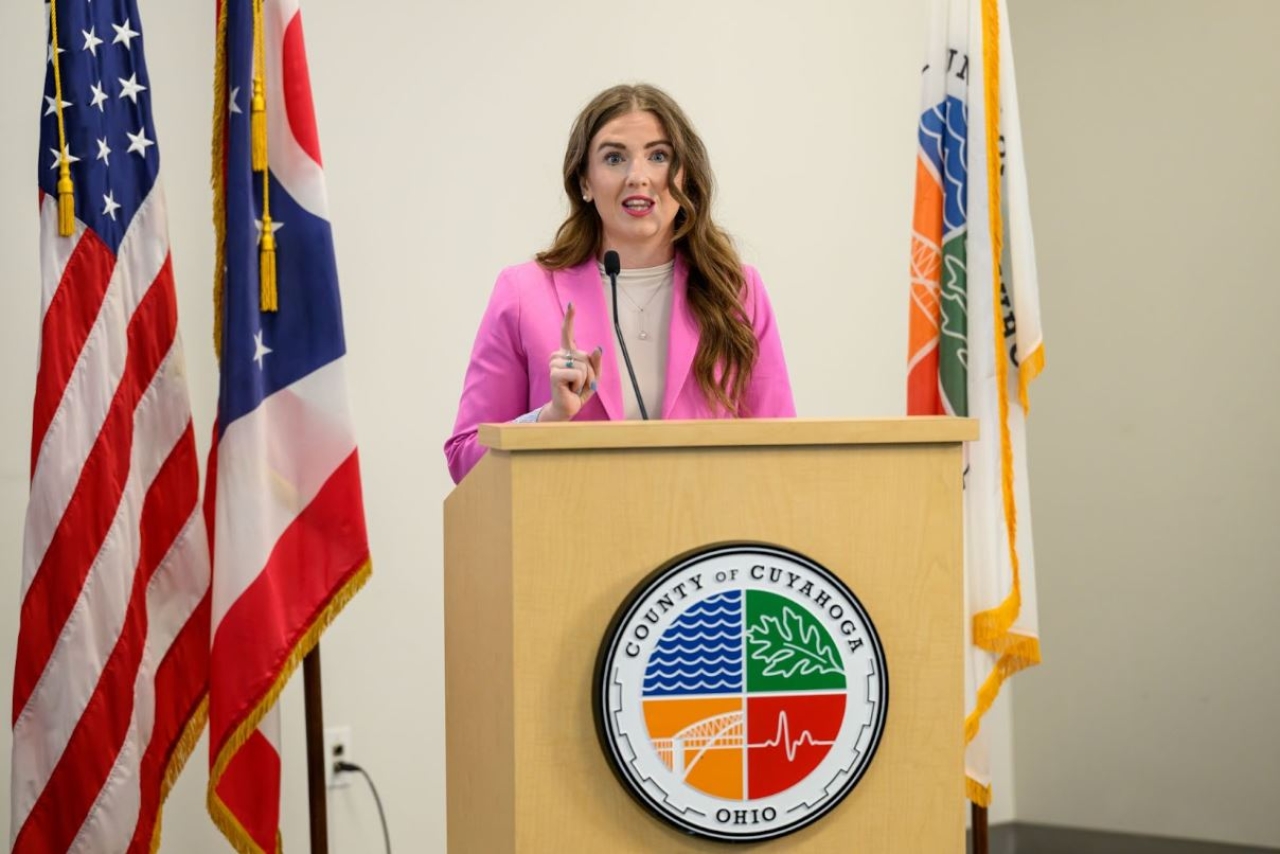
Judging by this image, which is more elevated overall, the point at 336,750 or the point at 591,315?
the point at 591,315

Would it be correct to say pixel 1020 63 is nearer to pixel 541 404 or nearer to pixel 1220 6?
pixel 1220 6

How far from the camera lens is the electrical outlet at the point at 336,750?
A: 133 inches

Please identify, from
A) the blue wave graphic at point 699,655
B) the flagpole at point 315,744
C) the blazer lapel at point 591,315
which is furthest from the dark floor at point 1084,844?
the blue wave graphic at point 699,655

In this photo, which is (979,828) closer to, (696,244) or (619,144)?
(696,244)

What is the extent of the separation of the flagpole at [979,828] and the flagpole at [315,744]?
1.34 m

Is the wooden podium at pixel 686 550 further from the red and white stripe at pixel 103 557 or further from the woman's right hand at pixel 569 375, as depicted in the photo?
the red and white stripe at pixel 103 557

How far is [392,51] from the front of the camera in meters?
3.44

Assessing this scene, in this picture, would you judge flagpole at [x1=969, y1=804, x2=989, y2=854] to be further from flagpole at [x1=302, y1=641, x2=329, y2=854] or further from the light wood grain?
the light wood grain

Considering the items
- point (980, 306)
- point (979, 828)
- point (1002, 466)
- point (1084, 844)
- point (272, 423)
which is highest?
point (980, 306)

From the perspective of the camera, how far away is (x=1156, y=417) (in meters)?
4.01

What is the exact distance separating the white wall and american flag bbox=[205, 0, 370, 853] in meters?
0.68

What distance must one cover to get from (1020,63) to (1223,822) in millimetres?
2292

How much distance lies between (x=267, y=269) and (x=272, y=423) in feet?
0.92

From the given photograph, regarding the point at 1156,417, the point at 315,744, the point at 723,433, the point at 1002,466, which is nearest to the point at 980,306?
the point at 1002,466
